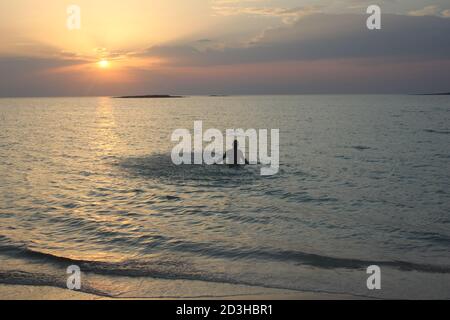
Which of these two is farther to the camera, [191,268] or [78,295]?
[191,268]

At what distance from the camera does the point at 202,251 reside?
15039 millimetres

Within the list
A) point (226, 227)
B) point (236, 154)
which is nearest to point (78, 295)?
point (226, 227)

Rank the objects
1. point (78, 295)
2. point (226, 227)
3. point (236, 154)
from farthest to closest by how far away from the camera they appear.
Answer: point (236, 154) → point (226, 227) → point (78, 295)

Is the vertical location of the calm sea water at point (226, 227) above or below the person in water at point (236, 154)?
below

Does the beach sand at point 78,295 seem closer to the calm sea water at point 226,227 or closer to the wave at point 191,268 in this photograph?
the calm sea water at point 226,227

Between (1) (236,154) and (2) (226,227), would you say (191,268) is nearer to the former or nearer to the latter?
(2) (226,227)

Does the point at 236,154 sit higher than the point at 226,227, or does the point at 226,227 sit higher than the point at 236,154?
the point at 236,154

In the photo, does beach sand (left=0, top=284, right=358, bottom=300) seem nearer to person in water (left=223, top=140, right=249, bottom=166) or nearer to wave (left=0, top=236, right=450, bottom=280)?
wave (left=0, top=236, right=450, bottom=280)

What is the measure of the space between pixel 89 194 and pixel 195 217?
883cm

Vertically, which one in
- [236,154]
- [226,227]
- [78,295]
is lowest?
[226,227]

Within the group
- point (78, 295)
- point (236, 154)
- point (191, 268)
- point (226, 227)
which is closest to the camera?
point (78, 295)

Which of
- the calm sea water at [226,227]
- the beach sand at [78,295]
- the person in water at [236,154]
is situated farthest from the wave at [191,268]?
the person in water at [236,154]
